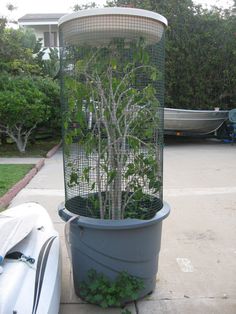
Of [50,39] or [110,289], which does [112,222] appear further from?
[50,39]

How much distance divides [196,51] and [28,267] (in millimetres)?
11788

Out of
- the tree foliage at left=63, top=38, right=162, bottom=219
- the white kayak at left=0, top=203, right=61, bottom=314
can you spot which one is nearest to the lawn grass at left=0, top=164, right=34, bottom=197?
the white kayak at left=0, top=203, right=61, bottom=314

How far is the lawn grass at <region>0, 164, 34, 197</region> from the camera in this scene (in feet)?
20.1

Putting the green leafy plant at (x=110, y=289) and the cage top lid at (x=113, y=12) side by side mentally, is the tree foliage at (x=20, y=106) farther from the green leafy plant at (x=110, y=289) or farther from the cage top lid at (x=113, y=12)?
the green leafy plant at (x=110, y=289)

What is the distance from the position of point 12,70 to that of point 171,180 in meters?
7.31

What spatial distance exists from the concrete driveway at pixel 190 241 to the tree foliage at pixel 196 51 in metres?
5.22

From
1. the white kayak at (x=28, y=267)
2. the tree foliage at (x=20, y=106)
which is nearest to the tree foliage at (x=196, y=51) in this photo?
the tree foliage at (x=20, y=106)

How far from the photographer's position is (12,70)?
12062mm

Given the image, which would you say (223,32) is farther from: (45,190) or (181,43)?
(45,190)

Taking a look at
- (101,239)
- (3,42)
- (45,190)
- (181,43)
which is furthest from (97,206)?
Result: (181,43)

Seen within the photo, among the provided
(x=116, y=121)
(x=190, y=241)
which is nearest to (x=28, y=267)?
(x=116, y=121)

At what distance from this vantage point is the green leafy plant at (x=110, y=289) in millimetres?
2670

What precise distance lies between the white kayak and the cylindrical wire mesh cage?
14.1 inches

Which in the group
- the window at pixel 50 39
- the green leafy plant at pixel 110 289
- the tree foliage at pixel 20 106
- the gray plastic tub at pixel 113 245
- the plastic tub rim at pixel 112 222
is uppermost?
the window at pixel 50 39
